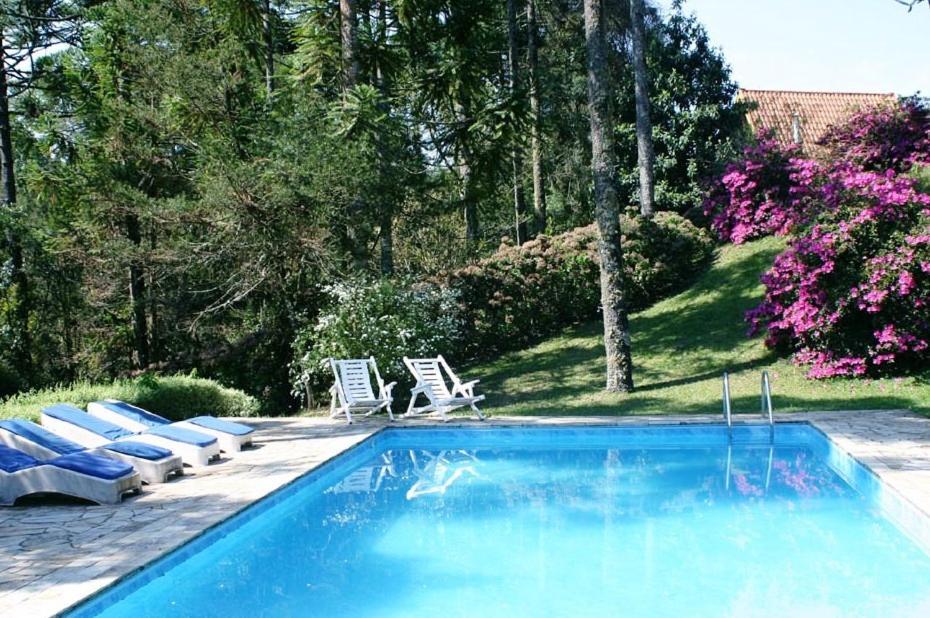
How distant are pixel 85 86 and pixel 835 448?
16867mm

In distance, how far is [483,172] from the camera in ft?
50.6

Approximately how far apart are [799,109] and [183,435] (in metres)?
28.6

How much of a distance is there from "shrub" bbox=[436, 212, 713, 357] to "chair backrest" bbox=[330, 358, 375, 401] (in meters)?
3.96

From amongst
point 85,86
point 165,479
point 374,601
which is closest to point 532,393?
point 165,479

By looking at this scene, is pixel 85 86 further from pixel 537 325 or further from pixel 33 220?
pixel 537 325

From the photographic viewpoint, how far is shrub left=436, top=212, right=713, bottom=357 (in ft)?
55.2

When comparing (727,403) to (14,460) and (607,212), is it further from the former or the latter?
(14,460)

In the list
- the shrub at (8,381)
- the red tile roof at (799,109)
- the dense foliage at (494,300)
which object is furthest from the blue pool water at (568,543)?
the red tile roof at (799,109)

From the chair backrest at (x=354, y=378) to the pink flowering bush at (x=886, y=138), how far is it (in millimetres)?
11433

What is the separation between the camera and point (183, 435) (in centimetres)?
912

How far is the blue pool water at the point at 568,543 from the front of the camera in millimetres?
5516

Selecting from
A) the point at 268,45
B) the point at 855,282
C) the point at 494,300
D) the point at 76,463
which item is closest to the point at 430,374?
the point at 494,300

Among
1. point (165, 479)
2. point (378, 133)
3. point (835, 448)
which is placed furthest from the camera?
point (378, 133)

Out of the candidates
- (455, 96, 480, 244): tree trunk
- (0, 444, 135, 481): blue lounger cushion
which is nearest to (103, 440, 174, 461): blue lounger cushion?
(0, 444, 135, 481): blue lounger cushion
